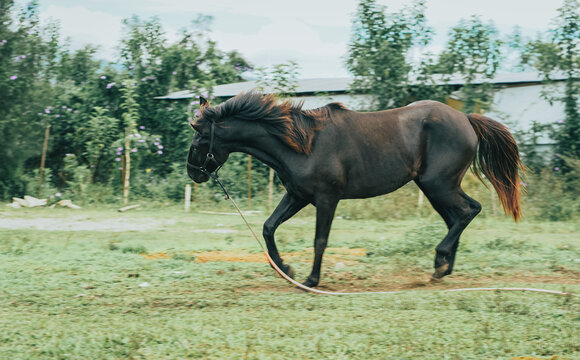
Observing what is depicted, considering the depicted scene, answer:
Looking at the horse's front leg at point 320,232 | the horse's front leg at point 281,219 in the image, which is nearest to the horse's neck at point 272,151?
the horse's front leg at point 281,219

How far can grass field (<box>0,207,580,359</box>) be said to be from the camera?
4219 mm

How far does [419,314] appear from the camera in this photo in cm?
510

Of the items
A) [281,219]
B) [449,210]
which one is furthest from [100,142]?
[449,210]

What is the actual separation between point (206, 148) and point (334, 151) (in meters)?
1.36

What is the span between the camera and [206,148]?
6.61m

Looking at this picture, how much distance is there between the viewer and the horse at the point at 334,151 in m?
6.48

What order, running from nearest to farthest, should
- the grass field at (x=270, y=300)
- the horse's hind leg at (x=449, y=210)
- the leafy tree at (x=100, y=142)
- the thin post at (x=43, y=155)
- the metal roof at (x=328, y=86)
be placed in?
the grass field at (x=270, y=300) → the horse's hind leg at (x=449, y=210) → the thin post at (x=43, y=155) → the leafy tree at (x=100, y=142) → the metal roof at (x=328, y=86)

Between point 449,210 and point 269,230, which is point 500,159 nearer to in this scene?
point 449,210

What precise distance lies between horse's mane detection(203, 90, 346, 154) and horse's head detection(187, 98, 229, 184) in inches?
3.8

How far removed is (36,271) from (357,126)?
12.9 feet

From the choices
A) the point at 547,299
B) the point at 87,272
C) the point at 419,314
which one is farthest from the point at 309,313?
the point at 87,272

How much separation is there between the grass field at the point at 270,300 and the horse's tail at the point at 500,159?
88 cm

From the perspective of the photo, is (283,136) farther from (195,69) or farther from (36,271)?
(195,69)

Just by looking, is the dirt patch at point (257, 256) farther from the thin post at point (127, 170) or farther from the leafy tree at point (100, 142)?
the leafy tree at point (100, 142)
